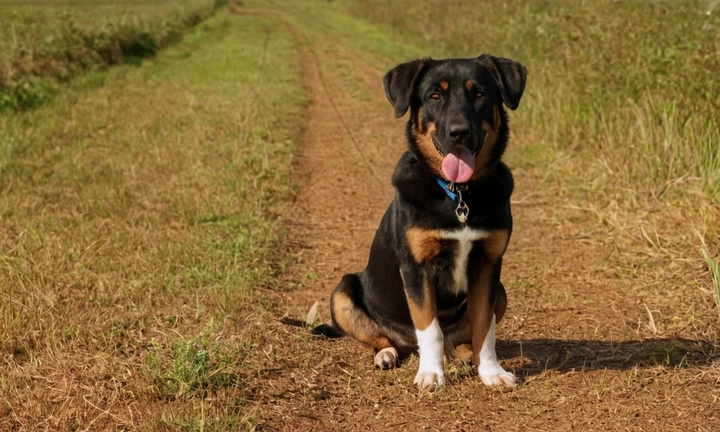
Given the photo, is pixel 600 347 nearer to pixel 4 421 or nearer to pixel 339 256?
pixel 339 256

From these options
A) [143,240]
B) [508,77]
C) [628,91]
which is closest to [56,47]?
[143,240]

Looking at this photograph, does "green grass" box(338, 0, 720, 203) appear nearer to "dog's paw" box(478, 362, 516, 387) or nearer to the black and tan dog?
the black and tan dog

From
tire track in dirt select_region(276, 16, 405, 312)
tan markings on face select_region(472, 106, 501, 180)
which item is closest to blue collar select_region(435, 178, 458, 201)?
tan markings on face select_region(472, 106, 501, 180)

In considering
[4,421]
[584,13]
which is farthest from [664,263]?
[584,13]

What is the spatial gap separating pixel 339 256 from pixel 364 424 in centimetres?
277

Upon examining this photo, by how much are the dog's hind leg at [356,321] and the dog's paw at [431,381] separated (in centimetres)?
46

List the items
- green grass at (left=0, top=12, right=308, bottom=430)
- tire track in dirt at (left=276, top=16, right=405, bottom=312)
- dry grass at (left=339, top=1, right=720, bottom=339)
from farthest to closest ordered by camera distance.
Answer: tire track in dirt at (left=276, top=16, right=405, bottom=312)
dry grass at (left=339, top=1, right=720, bottom=339)
green grass at (left=0, top=12, right=308, bottom=430)

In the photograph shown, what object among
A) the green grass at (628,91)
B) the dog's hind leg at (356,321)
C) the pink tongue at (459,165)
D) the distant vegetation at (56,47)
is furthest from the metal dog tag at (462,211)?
the distant vegetation at (56,47)

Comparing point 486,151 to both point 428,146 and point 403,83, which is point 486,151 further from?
point 403,83

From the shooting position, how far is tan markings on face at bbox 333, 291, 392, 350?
4.64 meters

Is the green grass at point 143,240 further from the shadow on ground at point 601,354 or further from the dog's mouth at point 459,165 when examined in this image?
the shadow on ground at point 601,354

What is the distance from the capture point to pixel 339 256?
21.3 feet

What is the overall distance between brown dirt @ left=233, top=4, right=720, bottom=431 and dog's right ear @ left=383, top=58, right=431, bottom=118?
4.65 ft

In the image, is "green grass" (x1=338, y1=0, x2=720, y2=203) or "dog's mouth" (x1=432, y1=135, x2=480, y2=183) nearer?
"dog's mouth" (x1=432, y1=135, x2=480, y2=183)
